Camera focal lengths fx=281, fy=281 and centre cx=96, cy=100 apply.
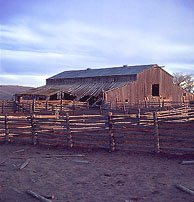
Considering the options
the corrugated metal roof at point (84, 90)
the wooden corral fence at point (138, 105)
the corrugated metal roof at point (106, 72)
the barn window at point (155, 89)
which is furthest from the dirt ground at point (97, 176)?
the barn window at point (155, 89)

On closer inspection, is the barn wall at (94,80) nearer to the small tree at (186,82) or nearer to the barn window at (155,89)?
the barn window at (155,89)

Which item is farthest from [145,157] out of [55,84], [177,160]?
[55,84]

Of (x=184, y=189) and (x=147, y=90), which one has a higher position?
(x=147, y=90)

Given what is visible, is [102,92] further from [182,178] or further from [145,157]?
[182,178]

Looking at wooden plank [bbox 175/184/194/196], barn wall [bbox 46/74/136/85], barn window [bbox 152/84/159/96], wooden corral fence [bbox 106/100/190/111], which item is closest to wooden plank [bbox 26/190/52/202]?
wooden plank [bbox 175/184/194/196]

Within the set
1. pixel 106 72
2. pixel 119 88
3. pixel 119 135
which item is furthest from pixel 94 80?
pixel 119 135

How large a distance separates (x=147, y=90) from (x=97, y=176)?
34.5m

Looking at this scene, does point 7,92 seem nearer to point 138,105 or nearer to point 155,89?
point 155,89

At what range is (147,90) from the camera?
136 feet

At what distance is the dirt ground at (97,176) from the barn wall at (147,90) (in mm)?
25735

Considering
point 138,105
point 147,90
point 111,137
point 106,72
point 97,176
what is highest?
point 106,72

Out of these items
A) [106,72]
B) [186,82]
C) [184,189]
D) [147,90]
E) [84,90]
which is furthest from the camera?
[186,82]

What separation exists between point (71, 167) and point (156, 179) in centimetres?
277

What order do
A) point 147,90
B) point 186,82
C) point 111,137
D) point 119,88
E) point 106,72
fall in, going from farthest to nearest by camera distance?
1. point 186,82
2. point 106,72
3. point 147,90
4. point 119,88
5. point 111,137
